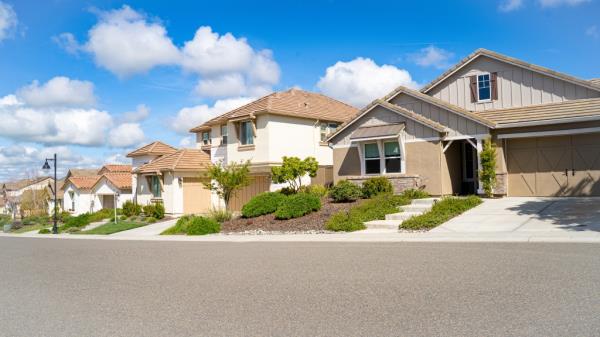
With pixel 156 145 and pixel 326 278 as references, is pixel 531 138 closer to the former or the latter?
pixel 326 278

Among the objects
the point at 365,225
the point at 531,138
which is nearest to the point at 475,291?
the point at 365,225

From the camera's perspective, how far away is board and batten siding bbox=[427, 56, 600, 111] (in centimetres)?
2131

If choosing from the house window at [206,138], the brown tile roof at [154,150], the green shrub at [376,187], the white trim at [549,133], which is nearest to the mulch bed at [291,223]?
the green shrub at [376,187]

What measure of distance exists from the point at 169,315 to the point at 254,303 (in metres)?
1.24

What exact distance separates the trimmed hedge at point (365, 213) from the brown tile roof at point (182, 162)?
14219mm

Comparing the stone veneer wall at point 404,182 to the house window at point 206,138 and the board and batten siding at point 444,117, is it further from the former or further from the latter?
the house window at point 206,138

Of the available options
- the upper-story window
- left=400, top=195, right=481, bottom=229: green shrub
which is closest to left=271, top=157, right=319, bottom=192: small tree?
the upper-story window

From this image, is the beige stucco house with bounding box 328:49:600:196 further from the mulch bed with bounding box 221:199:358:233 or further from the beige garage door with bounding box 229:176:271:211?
the beige garage door with bounding box 229:176:271:211

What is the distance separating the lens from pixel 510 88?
74.4 feet

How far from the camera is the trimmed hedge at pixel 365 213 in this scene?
18.0m

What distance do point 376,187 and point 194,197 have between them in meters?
14.3

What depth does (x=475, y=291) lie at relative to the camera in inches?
304

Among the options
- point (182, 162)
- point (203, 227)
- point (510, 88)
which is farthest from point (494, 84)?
point (182, 162)

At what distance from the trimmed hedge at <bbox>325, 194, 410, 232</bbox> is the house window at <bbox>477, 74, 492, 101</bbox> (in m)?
6.51
